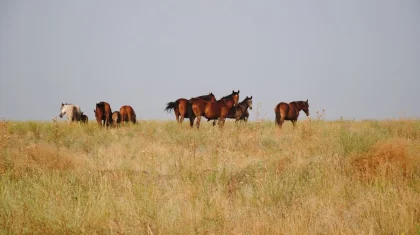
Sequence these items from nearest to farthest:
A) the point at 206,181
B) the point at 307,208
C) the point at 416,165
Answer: the point at 307,208 < the point at 206,181 < the point at 416,165

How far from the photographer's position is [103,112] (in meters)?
17.5

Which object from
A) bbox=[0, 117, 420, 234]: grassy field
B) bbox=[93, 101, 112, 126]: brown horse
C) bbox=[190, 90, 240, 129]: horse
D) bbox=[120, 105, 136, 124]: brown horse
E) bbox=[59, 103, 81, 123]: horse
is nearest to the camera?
bbox=[0, 117, 420, 234]: grassy field

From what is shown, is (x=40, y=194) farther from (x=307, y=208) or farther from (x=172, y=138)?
(x=172, y=138)

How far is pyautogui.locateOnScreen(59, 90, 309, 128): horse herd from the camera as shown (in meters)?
17.2

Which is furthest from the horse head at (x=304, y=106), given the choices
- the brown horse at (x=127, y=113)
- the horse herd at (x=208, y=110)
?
the brown horse at (x=127, y=113)

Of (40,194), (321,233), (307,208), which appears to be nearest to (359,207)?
(307,208)

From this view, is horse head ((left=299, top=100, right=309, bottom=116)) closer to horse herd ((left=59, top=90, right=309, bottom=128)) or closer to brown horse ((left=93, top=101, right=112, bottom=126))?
horse herd ((left=59, top=90, right=309, bottom=128))

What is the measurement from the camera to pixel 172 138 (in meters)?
12.7

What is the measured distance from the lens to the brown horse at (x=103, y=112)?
17406 mm

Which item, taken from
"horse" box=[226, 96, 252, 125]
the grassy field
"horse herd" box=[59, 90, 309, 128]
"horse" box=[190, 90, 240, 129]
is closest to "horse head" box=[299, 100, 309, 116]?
"horse herd" box=[59, 90, 309, 128]

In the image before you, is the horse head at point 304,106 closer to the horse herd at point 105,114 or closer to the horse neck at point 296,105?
the horse neck at point 296,105

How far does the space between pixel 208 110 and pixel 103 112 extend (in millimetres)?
5456

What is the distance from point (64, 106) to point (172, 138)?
10861mm

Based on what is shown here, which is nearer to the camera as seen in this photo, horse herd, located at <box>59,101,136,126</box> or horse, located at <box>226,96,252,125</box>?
horse herd, located at <box>59,101,136,126</box>
